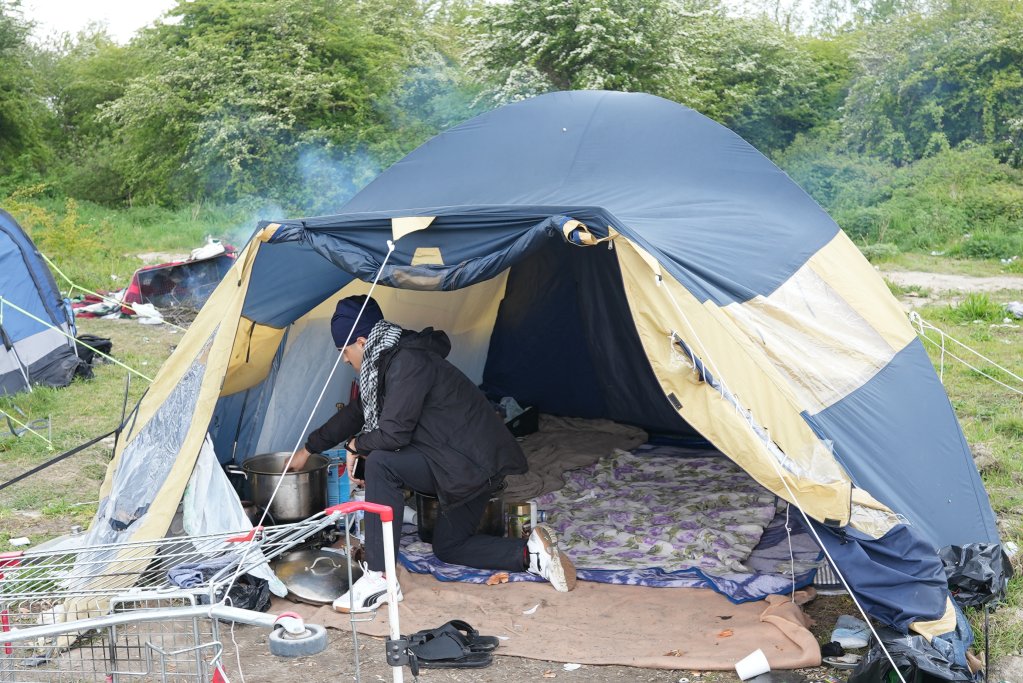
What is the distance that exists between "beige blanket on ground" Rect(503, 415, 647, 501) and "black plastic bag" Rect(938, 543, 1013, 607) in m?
2.20

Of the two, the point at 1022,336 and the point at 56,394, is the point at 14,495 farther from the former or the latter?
the point at 1022,336

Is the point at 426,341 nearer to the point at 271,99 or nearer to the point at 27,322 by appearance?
the point at 27,322

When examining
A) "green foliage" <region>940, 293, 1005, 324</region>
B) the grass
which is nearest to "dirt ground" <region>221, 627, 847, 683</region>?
the grass

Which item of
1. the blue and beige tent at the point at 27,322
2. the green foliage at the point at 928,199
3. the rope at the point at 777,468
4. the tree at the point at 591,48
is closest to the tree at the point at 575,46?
the tree at the point at 591,48

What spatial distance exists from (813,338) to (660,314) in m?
0.99

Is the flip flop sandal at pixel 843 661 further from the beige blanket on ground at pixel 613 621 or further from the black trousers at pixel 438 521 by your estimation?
the black trousers at pixel 438 521

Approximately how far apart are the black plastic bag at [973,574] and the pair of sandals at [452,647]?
67.7 inches

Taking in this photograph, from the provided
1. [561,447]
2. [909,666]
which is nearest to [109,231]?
[561,447]

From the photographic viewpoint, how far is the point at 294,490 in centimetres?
465

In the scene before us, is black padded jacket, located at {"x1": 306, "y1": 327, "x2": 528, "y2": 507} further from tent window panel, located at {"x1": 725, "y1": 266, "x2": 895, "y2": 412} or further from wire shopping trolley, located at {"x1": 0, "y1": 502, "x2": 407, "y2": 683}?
tent window panel, located at {"x1": 725, "y1": 266, "x2": 895, "y2": 412}

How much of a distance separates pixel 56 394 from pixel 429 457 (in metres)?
4.68

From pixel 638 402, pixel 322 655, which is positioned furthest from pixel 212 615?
pixel 638 402

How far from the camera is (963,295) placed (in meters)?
10.7

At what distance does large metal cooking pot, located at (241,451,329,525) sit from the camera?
4.64 meters
